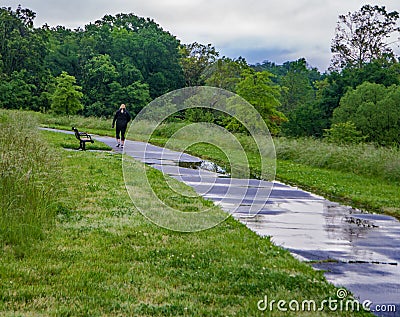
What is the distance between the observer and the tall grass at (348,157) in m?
18.1

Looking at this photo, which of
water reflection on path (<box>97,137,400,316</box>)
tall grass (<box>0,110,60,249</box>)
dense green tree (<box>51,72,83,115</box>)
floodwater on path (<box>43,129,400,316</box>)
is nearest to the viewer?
floodwater on path (<box>43,129,400,316</box>)

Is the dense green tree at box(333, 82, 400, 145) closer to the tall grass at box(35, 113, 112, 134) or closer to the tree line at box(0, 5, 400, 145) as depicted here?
the tree line at box(0, 5, 400, 145)

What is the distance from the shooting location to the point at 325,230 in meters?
9.05

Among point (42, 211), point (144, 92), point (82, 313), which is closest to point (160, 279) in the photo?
point (82, 313)

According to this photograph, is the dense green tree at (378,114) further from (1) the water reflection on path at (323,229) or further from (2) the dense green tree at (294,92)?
(2) the dense green tree at (294,92)

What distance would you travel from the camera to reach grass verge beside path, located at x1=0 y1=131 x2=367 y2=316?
15.7 ft

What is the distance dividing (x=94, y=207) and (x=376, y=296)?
538 cm

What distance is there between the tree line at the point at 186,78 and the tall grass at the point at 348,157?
8.28m

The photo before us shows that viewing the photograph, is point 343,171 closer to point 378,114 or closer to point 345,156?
point 345,156

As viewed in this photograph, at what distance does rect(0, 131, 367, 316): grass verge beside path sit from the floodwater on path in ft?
1.44

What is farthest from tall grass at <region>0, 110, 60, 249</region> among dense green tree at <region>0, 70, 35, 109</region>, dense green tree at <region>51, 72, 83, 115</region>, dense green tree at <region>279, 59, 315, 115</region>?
dense green tree at <region>279, 59, 315, 115</region>

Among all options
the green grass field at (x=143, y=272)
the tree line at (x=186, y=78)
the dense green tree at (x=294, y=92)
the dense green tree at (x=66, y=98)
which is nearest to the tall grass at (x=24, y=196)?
the green grass field at (x=143, y=272)

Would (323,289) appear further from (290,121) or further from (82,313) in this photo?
(290,121)

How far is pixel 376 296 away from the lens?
5465mm
